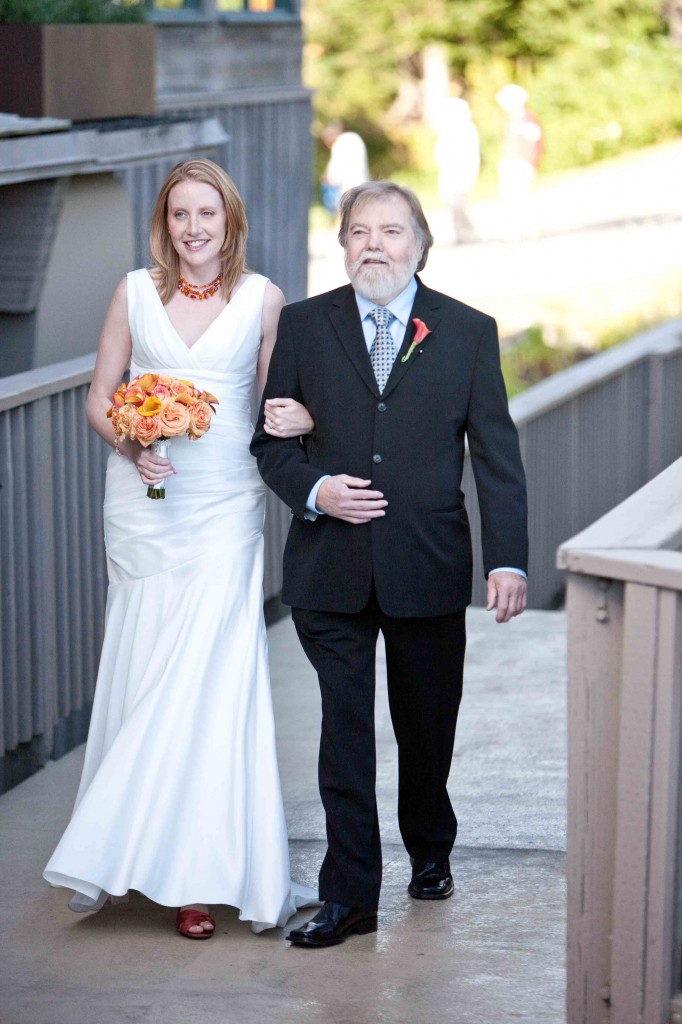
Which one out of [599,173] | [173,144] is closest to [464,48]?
[599,173]

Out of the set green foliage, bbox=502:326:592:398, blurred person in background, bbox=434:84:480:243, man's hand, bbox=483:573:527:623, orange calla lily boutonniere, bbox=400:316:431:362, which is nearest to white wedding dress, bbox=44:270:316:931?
orange calla lily boutonniere, bbox=400:316:431:362

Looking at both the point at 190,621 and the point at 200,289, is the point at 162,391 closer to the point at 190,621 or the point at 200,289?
the point at 200,289

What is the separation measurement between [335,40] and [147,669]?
4374 centimetres

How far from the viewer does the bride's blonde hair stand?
4621 mm

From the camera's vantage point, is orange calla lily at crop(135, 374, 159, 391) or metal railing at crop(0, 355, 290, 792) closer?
orange calla lily at crop(135, 374, 159, 391)

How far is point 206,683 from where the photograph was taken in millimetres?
4590

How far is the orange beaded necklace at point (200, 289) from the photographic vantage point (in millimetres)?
4758

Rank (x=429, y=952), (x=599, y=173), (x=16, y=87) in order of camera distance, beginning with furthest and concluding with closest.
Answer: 1. (x=599, y=173)
2. (x=16, y=87)
3. (x=429, y=952)

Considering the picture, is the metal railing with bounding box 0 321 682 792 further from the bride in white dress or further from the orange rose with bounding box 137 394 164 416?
the orange rose with bounding box 137 394 164 416

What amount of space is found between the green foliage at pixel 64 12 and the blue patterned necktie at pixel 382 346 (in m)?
3.44

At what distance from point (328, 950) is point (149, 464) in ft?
4.40

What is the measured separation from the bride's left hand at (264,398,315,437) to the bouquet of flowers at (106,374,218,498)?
19 centimetres

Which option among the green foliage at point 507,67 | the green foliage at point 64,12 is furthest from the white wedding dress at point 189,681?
the green foliage at point 507,67

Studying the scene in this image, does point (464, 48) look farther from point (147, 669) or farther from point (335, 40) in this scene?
point (147, 669)
